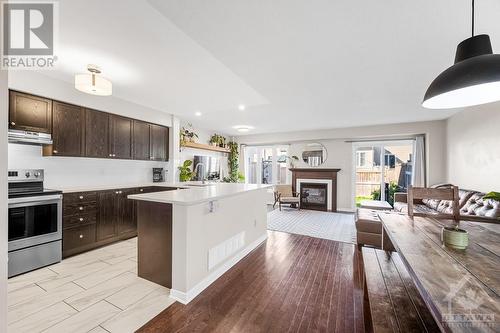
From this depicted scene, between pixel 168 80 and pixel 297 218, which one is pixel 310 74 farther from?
pixel 297 218

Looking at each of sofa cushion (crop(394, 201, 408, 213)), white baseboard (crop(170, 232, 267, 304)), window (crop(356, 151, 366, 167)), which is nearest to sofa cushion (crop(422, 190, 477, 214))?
sofa cushion (crop(394, 201, 408, 213))

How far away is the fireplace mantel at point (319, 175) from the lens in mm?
6422

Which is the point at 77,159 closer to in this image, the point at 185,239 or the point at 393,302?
the point at 185,239

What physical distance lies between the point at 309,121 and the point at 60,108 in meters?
5.11

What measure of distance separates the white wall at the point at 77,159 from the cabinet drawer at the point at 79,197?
64cm

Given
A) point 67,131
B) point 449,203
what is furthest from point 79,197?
point 449,203

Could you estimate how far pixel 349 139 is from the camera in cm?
632

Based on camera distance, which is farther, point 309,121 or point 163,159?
point 309,121

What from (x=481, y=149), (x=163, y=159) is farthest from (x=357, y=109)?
(x=163, y=159)

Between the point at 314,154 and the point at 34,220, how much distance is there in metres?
6.60

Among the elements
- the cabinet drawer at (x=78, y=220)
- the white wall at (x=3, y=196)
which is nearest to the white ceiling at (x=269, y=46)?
the white wall at (x=3, y=196)

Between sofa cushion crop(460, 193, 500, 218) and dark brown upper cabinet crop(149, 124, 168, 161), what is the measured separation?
5695mm

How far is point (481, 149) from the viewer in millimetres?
3598

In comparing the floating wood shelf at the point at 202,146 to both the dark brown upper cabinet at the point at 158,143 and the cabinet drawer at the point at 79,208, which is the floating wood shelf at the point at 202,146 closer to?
the dark brown upper cabinet at the point at 158,143
